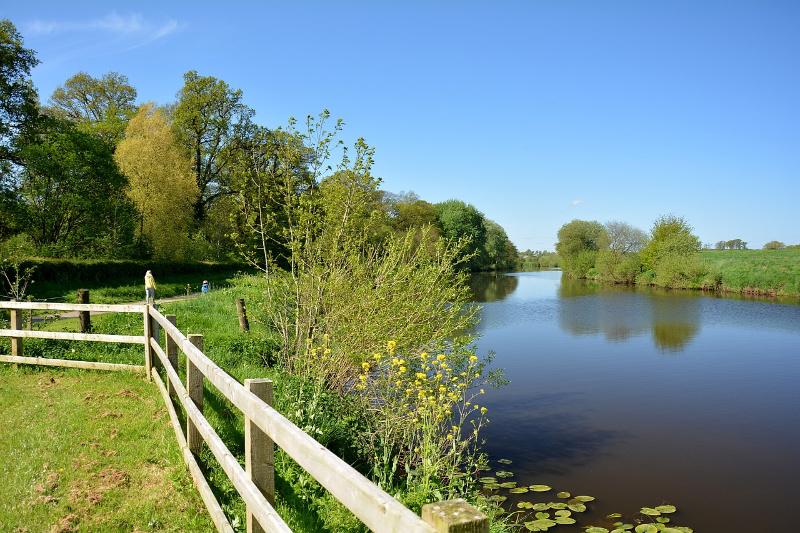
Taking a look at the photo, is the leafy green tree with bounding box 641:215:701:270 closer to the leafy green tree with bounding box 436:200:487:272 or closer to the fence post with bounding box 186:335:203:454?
the leafy green tree with bounding box 436:200:487:272

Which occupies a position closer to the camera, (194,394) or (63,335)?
(194,394)

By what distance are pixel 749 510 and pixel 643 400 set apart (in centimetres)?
581

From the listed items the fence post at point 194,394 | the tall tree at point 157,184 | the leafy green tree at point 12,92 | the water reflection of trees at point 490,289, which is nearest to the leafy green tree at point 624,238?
the water reflection of trees at point 490,289

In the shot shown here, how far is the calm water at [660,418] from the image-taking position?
28.4 feet

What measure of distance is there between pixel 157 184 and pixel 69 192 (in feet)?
19.8

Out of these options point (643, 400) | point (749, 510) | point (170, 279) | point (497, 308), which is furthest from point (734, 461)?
point (170, 279)

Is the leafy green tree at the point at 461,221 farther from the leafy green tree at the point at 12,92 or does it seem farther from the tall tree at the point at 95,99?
the leafy green tree at the point at 12,92

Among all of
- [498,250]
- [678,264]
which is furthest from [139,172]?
[498,250]

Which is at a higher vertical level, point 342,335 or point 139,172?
point 139,172

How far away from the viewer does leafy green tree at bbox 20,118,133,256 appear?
2688 centimetres

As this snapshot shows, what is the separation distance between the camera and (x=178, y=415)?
6746 mm

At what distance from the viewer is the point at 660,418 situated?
41.1ft

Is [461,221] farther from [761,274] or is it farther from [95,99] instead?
[95,99]

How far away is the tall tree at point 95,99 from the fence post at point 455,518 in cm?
4519
